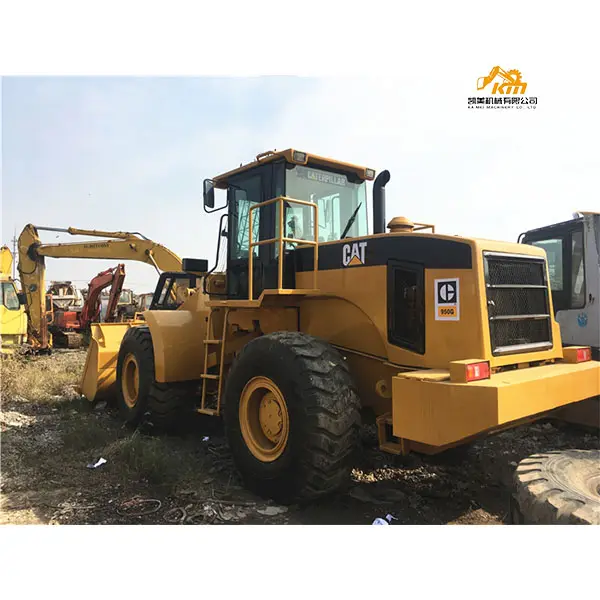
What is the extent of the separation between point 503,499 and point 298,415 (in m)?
1.95

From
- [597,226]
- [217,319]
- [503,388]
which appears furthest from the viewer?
[597,226]

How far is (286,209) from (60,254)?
9.79 metres

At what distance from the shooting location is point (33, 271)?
12680 millimetres

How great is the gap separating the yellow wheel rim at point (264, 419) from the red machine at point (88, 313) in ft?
35.7

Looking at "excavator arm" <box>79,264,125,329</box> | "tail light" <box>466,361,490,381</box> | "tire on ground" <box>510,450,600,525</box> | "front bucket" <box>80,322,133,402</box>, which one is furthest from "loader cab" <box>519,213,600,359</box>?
"excavator arm" <box>79,264,125,329</box>

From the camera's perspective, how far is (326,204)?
16.1ft

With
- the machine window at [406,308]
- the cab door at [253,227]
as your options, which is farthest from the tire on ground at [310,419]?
the cab door at [253,227]

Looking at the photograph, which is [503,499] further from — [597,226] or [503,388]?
[597,226]

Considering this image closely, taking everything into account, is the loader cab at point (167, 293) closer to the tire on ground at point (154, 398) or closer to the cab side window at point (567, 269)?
the tire on ground at point (154, 398)

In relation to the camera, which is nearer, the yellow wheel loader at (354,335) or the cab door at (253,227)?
the yellow wheel loader at (354,335)

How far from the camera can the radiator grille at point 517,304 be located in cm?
351

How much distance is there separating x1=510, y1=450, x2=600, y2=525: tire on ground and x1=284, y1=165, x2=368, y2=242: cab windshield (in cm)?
247

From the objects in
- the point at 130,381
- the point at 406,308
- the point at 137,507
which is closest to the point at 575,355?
the point at 406,308

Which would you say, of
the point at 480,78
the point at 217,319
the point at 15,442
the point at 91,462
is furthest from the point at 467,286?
the point at 15,442
